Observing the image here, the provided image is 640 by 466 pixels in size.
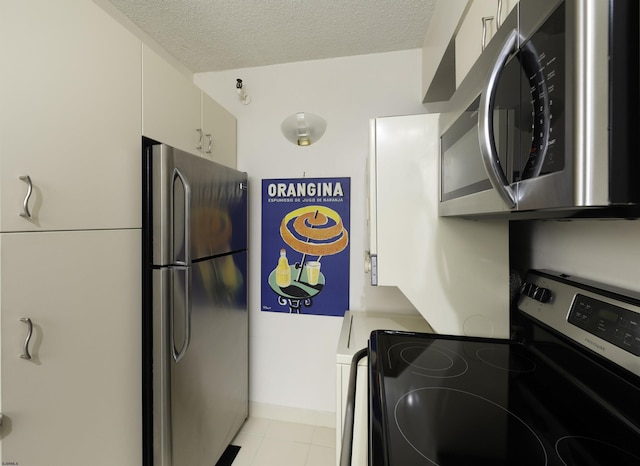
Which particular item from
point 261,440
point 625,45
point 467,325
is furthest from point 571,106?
point 261,440

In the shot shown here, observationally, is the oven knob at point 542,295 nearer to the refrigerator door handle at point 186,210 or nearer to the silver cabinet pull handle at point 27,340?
the refrigerator door handle at point 186,210

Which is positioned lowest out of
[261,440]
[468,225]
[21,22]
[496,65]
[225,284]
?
[261,440]

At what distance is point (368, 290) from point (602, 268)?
1.25 metres

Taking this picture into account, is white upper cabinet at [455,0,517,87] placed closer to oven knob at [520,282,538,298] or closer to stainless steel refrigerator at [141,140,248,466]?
oven knob at [520,282,538,298]

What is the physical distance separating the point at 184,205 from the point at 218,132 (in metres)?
0.77

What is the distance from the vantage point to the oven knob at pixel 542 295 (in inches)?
35.5

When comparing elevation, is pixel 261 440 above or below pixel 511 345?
below

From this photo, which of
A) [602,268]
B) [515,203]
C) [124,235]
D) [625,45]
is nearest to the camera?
[625,45]

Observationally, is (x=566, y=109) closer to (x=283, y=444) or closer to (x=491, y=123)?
(x=491, y=123)

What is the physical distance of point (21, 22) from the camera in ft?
2.67

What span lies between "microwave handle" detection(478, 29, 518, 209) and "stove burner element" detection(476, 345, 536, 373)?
2.09 feet

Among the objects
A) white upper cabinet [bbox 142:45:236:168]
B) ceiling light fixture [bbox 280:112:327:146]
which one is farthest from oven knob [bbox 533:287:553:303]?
white upper cabinet [bbox 142:45:236:168]

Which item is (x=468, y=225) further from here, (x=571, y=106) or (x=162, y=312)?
(x=162, y=312)

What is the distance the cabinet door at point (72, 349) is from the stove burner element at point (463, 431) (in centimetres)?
103
